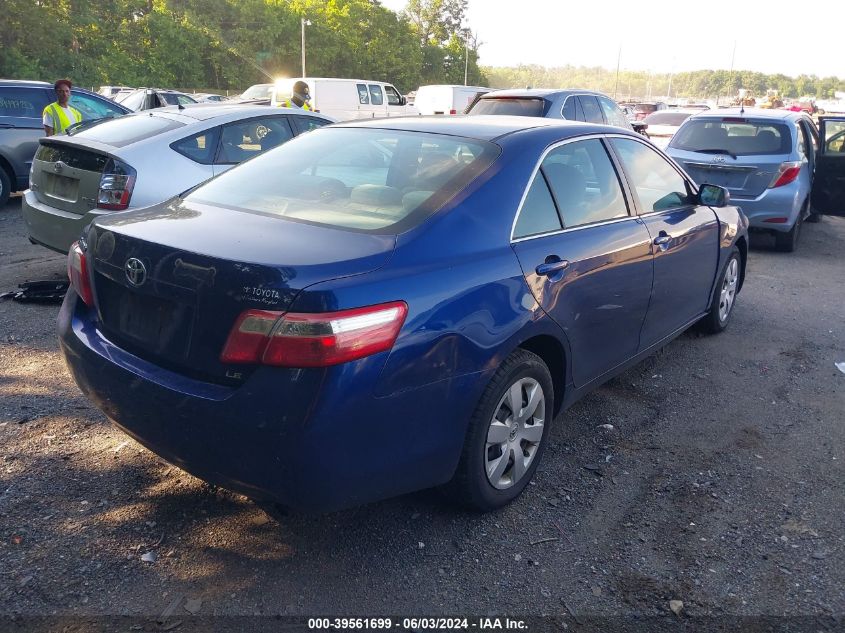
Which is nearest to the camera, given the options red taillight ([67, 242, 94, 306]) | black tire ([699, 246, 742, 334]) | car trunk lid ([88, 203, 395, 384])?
car trunk lid ([88, 203, 395, 384])

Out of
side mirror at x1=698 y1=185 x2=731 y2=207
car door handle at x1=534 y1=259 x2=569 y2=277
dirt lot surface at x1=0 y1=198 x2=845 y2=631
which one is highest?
side mirror at x1=698 y1=185 x2=731 y2=207

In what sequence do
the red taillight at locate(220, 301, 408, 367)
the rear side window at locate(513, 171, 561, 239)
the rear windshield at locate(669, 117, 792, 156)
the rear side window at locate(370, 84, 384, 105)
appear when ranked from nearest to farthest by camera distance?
the red taillight at locate(220, 301, 408, 367), the rear side window at locate(513, 171, 561, 239), the rear windshield at locate(669, 117, 792, 156), the rear side window at locate(370, 84, 384, 105)

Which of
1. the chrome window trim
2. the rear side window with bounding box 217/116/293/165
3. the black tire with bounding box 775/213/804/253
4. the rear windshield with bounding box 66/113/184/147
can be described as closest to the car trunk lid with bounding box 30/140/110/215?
the rear windshield with bounding box 66/113/184/147

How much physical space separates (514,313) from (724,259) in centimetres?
305

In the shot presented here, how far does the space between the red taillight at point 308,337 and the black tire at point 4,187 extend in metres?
9.02

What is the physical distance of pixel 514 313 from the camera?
3.07 m

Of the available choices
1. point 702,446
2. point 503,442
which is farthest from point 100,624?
point 702,446

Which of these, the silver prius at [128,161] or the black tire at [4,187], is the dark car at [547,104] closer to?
the silver prius at [128,161]

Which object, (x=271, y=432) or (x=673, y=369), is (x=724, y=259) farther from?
(x=271, y=432)

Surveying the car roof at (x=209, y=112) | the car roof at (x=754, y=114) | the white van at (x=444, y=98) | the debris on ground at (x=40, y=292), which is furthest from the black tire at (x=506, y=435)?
the white van at (x=444, y=98)

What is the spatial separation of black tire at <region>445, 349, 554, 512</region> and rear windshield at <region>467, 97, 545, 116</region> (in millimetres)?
7799

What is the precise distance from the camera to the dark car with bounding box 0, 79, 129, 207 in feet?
32.6

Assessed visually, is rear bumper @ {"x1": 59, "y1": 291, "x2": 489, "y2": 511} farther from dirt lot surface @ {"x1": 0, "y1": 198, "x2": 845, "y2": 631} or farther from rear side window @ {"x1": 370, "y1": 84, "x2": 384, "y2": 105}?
rear side window @ {"x1": 370, "y1": 84, "x2": 384, "y2": 105}

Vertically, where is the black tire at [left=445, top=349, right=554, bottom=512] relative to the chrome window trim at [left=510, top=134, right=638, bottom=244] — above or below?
below
